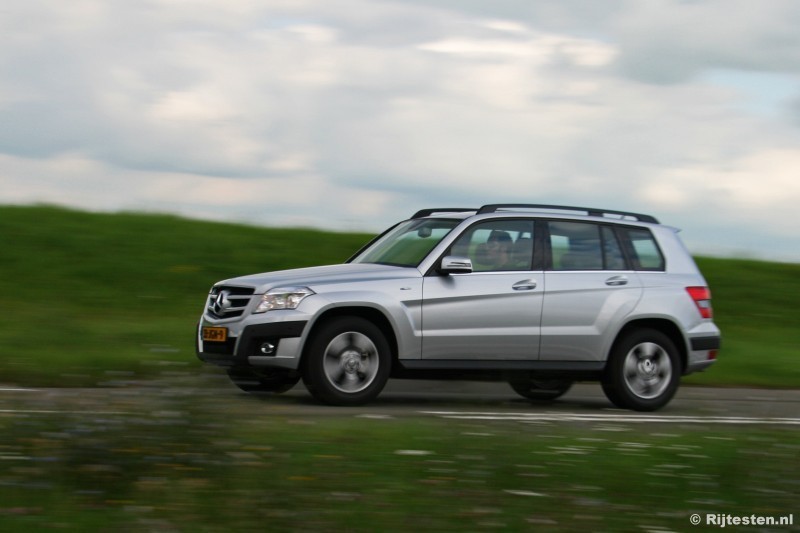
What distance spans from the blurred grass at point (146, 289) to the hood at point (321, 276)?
180cm

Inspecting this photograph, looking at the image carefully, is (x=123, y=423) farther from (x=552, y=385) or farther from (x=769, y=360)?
(x=769, y=360)

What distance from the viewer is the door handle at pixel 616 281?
1105 cm

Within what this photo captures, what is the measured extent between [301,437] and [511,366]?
3.66 meters

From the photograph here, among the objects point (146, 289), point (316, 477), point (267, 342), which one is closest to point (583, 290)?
point (267, 342)

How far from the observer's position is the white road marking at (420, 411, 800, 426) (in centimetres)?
945

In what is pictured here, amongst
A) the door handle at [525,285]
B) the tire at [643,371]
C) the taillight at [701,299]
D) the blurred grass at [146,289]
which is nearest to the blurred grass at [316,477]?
the door handle at [525,285]

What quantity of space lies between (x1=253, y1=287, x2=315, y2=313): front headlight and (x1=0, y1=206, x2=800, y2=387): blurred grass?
195cm

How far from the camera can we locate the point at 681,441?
318 inches

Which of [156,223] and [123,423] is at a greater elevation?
[156,223]

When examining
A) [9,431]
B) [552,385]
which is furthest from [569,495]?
[552,385]

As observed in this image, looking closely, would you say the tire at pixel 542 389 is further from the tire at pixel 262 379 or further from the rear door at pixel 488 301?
the tire at pixel 262 379

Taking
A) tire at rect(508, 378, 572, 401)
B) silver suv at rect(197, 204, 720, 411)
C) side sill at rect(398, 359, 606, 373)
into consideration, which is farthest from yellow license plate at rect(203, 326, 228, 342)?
tire at rect(508, 378, 572, 401)

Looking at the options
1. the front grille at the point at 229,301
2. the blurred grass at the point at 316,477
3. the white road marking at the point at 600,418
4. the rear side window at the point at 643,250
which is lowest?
the white road marking at the point at 600,418

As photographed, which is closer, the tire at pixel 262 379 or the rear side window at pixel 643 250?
the tire at pixel 262 379
